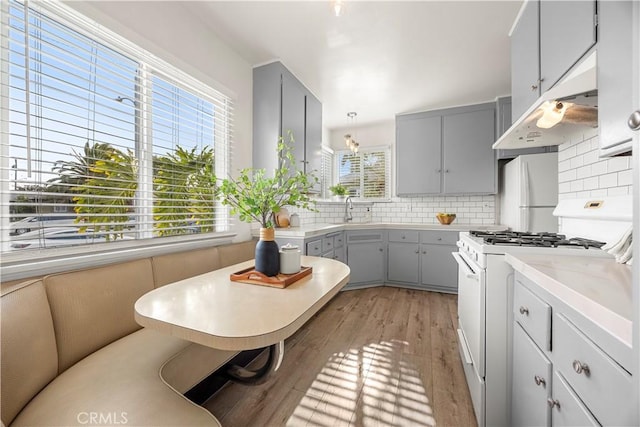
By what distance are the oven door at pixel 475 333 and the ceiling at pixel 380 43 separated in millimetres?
1776

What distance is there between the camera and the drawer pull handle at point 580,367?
683mm

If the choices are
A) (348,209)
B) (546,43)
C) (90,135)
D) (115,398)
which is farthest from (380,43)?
(115,398)

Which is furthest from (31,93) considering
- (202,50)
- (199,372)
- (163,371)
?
(199,372)

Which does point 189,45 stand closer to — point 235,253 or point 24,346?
point 235,253

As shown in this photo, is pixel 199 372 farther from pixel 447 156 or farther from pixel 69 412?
pixel 447 156

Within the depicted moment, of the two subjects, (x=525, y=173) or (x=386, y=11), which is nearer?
(x=386, y=11)

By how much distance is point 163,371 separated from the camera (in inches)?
Result: 41.2

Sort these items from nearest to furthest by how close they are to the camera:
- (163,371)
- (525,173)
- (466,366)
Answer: (163,371) < (466,366) < (525,173)

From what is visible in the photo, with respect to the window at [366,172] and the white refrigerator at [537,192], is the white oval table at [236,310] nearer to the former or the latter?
the white refrigerator at [537,192]

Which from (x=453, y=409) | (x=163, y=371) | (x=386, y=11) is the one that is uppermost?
(x=386, y=11)

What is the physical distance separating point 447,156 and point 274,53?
2.60 m

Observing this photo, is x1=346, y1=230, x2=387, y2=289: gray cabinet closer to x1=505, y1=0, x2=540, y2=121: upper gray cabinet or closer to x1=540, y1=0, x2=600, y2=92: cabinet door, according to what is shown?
x1=505, y1=0, x2=540, y2=121: upper gray cabinet

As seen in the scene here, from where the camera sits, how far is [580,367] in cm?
70

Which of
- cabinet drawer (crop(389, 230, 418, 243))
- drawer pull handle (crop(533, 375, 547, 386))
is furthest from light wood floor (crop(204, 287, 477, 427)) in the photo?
cabinet drawer (crop(389, 230, 418, 243))
